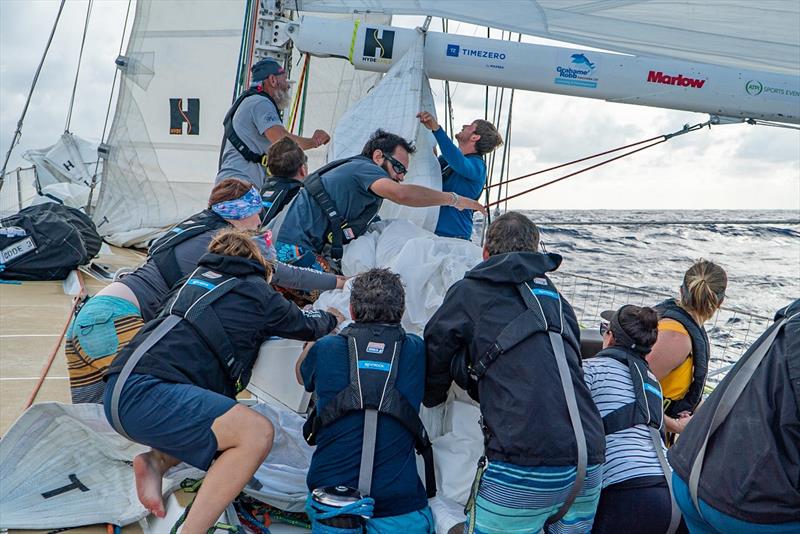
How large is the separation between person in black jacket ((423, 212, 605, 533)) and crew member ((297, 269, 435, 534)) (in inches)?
5.6

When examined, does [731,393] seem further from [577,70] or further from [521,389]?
[577,70]

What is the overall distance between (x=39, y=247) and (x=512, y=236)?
5.18 meters

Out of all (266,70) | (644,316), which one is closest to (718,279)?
(644,316)

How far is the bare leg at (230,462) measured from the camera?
2.28 meters

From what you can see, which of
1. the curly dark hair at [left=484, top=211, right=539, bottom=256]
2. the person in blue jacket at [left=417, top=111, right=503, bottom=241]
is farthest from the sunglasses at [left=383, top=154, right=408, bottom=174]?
the curly dark hair at [left=484, top=211, right=539, bottom=256]

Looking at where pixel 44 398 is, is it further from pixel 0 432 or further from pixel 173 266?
pixel 173 266

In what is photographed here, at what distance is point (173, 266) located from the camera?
301 centimetres

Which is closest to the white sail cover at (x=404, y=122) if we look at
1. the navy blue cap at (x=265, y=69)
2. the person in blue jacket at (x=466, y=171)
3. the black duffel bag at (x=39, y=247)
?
the person in blue jacket at (x=466, y=171)

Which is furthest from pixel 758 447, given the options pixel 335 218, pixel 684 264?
pixel 684 264

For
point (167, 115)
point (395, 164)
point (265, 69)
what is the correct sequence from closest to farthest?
point (395, 164), point (265, 69), point (167, 115)

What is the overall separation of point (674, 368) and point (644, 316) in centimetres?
49

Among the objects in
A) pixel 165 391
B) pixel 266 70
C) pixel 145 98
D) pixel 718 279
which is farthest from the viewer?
pixel 145 98

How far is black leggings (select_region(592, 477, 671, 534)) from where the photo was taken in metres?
2.45

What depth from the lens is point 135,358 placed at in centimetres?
237
